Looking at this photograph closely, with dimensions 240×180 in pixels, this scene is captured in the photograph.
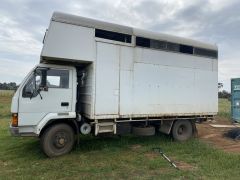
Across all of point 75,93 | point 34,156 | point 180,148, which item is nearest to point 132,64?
point 75,93

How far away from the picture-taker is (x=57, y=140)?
27.2 feet

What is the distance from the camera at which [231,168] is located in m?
7.12

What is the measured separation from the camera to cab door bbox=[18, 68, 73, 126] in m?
7.84

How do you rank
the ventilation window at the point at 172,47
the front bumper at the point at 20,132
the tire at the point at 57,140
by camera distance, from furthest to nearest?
the ventilation window at the point at 172,47, the tire at the point at 57,140, the front bumper at the point at 20,132

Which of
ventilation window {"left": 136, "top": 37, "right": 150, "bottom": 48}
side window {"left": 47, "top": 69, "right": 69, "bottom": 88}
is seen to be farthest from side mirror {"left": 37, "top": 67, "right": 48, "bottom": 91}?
ventilation window {"left": 136, "top": 37, "right": 150, "bottom": 48}

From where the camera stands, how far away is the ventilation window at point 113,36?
861 cm

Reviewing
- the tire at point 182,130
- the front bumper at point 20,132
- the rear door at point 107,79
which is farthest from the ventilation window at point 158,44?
the front bumper at point 20,132

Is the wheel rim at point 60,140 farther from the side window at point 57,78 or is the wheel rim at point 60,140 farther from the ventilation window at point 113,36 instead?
the ventilation window at point 113,36

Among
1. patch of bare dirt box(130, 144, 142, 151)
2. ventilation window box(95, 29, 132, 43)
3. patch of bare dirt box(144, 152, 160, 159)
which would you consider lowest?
Result: patch of bare dirt box(144, 152, 160, 159)

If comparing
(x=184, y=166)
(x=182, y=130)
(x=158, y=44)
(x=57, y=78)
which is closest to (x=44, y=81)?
(x=57, y=78)

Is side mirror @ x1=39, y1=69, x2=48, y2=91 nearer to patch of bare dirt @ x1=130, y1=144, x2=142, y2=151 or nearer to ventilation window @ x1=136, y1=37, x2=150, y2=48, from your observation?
ventilation window @ x1=136, y1=37, x2=150, y2=48

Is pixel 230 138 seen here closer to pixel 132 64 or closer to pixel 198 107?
pixel 198 107

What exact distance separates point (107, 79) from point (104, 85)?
0.22 meters

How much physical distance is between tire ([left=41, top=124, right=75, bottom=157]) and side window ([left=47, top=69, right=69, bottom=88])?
3.99 feet
